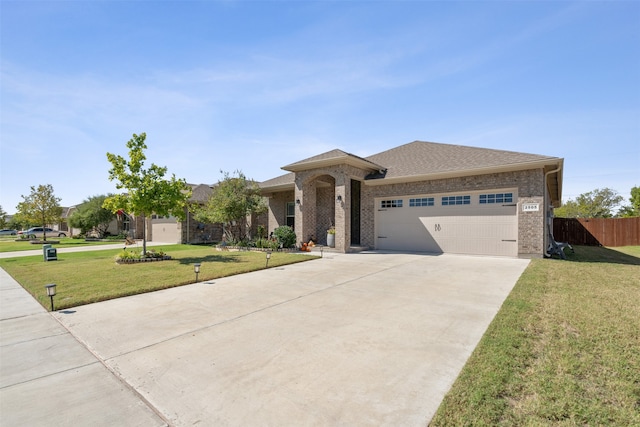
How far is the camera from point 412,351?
11.5 feet

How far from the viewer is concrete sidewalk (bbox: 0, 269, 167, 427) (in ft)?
7.77

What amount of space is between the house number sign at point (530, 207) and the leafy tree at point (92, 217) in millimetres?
35843

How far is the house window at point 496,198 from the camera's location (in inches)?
462

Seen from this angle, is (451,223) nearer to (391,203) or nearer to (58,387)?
(391,203)

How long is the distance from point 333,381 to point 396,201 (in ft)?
41.4

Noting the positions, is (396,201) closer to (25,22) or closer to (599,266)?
(599,266)

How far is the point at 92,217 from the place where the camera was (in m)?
30.1

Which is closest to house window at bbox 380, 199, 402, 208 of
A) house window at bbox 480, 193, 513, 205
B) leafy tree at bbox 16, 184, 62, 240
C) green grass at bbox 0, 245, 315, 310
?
house window at bbox 480, 193, 513, 205

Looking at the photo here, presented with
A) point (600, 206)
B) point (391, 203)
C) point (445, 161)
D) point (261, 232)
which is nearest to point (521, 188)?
point (445, 161)

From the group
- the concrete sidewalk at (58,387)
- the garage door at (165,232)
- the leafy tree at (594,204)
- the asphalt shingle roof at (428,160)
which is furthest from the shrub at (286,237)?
the leafy tree at (594,204)

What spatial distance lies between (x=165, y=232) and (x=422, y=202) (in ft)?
70.2

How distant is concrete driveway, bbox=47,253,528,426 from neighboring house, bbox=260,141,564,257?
5.81m

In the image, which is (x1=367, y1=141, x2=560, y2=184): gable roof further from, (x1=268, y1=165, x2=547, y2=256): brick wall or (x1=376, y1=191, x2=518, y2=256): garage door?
(x1=376, y1=191, x2=518, y2=256): garage door

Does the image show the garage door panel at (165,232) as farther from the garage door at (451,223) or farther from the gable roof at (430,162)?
the garage door at (451,223)
